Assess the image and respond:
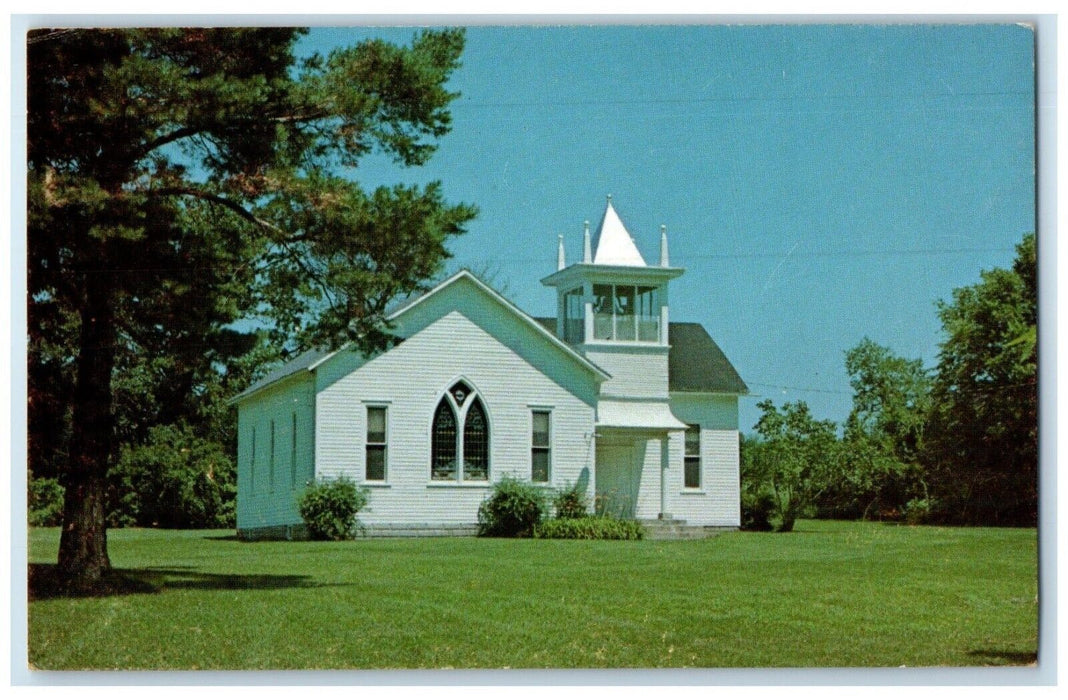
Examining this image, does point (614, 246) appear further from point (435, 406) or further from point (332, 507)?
point (332, 507)

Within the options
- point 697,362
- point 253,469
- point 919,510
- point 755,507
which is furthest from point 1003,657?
point 253,469

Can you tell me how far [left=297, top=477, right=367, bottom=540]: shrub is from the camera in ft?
39.9

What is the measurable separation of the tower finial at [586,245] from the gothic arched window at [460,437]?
1.37m

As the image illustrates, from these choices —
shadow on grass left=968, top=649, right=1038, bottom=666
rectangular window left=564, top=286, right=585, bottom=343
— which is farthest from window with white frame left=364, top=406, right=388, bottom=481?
shadow on grass left=968, top=649, right=1038, bottom=666

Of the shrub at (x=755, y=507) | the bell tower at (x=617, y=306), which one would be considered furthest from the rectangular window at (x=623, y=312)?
the shrub at (x=755, y=507)

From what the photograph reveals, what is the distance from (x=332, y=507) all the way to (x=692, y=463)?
282 cm

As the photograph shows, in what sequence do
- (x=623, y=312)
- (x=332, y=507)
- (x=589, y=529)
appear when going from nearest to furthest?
(x=332, y=507) < (x=589, y=529) < (x=623, y=312)

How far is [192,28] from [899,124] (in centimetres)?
513

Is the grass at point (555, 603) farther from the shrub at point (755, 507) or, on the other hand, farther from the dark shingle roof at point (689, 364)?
the dark shingle roof at point (689, 364)

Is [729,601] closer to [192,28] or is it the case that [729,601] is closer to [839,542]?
[839,542]

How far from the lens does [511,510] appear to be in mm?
12281

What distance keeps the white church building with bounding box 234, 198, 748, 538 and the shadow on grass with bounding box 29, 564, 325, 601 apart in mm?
400

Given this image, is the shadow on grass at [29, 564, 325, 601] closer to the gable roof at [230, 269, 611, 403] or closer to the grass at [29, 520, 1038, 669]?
the grass at [29, 520, 1038, 669]

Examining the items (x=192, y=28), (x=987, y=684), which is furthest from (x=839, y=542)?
(x=192, y=28)
